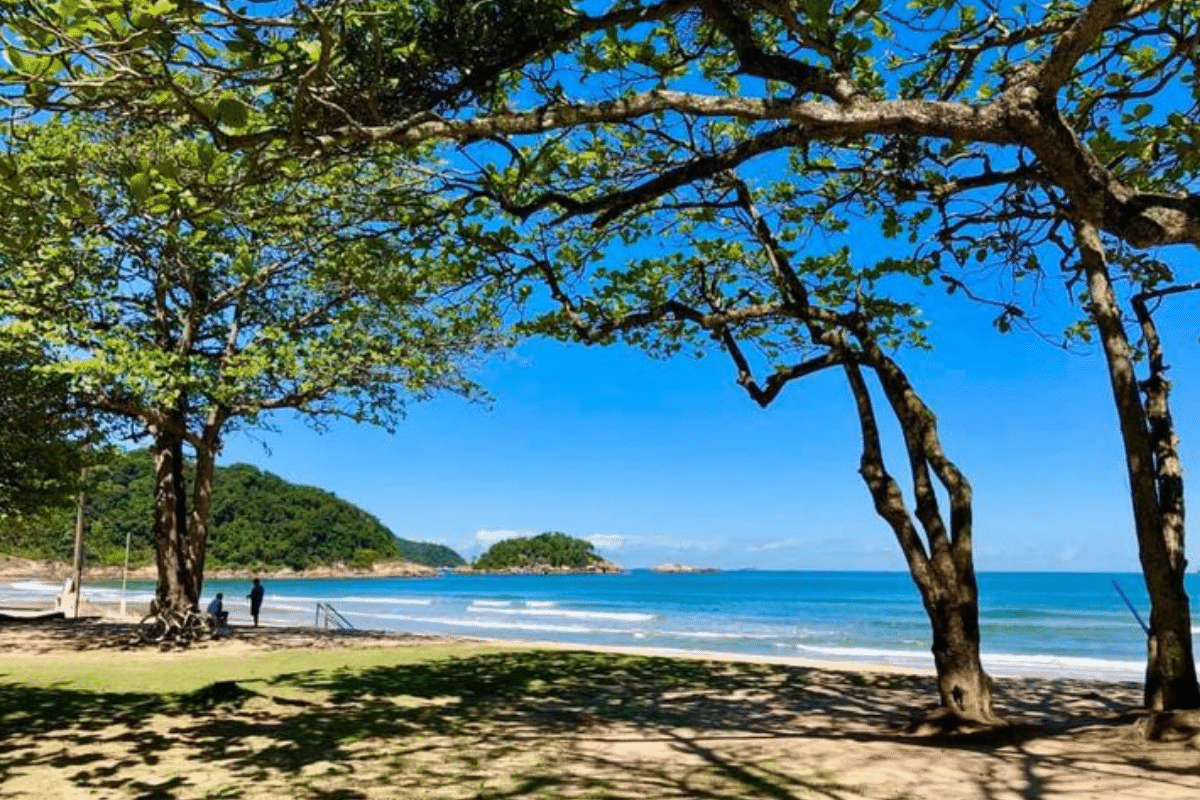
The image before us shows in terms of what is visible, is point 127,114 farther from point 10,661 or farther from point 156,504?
point 156,504

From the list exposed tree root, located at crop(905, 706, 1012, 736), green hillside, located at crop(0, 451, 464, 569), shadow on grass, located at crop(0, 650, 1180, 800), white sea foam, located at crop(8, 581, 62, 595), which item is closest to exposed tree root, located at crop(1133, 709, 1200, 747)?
shadow on grass, located at crop(0, 650, 1180, 800)

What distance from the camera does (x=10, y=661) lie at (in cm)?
1222

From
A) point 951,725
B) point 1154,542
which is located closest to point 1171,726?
point 1154,542

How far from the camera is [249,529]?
96.0 m

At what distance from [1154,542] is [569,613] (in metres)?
49.2

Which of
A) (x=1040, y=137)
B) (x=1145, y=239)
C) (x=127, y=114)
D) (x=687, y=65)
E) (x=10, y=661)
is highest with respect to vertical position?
(x=687, y=65)

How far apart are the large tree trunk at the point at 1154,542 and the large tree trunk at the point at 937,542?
4.13 feet

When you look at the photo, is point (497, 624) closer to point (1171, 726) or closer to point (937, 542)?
point (937, 542)

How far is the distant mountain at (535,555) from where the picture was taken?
6304 inches

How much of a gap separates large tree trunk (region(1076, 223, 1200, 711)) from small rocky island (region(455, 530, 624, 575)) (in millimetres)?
155875

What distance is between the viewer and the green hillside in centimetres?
7256

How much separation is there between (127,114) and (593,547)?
17359 centimetres

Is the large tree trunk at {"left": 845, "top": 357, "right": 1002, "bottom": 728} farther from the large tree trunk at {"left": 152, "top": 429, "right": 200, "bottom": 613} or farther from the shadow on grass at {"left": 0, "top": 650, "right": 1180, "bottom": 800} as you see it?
the large tree trunk at {"left": 152, "top": 429, "right": 200, "bottom": 613}

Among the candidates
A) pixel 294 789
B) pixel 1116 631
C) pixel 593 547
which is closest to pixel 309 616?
pixel 1116 631
